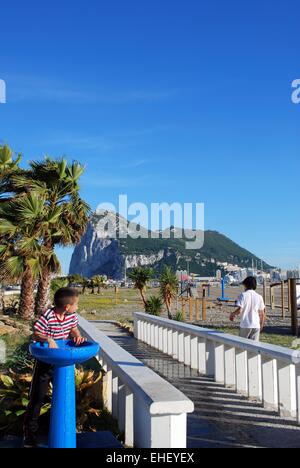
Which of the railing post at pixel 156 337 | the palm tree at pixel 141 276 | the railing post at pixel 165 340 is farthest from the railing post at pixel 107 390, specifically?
the palm tree at pixel 141 276

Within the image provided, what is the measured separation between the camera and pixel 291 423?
5055mm

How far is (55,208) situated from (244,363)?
35.9 ft

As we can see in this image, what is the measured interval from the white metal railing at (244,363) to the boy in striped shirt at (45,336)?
2.32 meters

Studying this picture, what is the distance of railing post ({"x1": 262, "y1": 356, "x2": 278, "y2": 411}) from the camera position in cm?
565

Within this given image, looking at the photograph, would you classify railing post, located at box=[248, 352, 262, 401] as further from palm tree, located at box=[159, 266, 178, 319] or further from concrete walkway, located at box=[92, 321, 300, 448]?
palm tree, located at box=[159, 266, 178, 319]

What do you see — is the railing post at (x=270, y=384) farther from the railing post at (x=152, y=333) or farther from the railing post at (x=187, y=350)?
the railing post at (x=152, y=333)

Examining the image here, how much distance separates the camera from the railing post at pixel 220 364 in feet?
23.2

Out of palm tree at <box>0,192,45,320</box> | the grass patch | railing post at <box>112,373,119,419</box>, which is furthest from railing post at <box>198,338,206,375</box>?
palm tree at <box>0,192,45,320</box>

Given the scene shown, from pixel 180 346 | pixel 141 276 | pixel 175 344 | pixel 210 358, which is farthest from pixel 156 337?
pixel 141 276

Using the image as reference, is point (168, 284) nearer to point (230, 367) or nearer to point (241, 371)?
point (230, 367)

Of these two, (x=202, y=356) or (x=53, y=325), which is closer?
(x=53, y=325)

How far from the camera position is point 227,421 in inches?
204

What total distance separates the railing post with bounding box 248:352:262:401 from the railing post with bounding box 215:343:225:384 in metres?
0.84

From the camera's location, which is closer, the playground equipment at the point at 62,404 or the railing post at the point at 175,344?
the playground equipment at the point at 62,404
